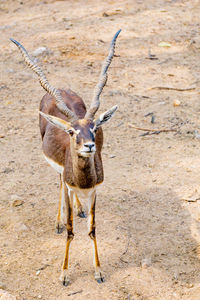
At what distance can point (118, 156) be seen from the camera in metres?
7.80

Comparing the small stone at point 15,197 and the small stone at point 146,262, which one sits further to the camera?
the small stone at point 15,197

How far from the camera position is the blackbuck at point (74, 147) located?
4.61 m

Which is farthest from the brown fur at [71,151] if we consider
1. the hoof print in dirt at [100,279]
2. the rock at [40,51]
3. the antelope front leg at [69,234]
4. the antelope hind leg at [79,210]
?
the rock at [40,51]

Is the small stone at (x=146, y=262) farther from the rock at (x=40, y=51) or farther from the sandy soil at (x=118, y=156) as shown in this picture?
the rock at (x=40, y=51)

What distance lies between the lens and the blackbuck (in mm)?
4613

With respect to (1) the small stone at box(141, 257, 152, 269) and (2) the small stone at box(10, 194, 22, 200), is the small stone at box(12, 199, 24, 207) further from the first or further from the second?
(1) the small stone at box(141, 257, 152, 269)

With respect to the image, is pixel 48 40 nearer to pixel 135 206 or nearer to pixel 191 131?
pixel 191 131

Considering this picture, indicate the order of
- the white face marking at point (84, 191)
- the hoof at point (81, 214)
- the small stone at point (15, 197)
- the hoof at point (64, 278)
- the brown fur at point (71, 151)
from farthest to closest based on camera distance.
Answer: the small stone at point (15, 197) → the hoof at point (81, 214) → the hoof at point (64, 278) → the white face marking at point (84, 191) → the brown fur at point (71, 151)

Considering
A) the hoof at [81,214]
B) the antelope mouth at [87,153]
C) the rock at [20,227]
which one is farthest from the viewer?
the hoof at [81,214]

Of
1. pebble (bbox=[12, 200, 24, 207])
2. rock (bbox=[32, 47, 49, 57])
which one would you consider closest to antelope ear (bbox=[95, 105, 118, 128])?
pebble (bbox=[12, 200, 24, 207])

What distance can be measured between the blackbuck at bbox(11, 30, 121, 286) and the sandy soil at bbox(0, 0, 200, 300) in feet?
1.29

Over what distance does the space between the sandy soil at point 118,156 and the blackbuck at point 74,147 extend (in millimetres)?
393

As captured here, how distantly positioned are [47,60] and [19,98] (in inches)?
73.9

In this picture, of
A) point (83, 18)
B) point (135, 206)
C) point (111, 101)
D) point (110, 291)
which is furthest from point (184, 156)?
point (83, 18)
